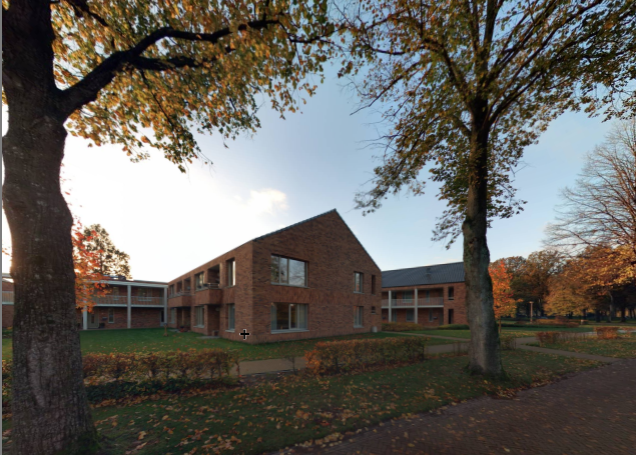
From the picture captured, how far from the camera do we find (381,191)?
11.2 metres

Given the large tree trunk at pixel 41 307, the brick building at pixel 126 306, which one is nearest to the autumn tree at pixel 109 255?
the brick building at pixel 126 306

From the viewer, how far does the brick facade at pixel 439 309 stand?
3097 centimetres

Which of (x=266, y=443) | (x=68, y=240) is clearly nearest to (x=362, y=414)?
(x=266, y=443)

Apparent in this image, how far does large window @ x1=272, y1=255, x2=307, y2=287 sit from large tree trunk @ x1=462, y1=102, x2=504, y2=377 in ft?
35.1

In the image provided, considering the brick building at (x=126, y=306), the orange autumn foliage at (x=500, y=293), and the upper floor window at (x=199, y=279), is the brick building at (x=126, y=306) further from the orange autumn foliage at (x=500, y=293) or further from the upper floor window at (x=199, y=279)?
the orange autumn foliage at (x=500, y=293)

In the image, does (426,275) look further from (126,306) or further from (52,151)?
(52,151)

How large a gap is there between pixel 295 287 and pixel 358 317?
8074mm

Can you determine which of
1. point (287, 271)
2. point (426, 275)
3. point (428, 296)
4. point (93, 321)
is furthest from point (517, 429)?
point (93, 321)

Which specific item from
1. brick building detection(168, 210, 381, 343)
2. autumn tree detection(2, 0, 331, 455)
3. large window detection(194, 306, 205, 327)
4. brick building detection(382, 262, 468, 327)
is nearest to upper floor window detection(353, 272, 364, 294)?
brick building detection(168, 210, 381, 343)

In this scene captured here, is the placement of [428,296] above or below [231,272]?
below

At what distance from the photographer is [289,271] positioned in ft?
56.7

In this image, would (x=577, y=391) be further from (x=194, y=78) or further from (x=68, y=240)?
(x=194, y=78)

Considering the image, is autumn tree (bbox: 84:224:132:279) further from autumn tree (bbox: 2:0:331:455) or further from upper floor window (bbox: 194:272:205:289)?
autumn tree (bbox: 2:0:331:455)

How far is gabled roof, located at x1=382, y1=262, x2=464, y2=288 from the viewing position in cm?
3372
